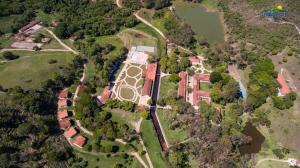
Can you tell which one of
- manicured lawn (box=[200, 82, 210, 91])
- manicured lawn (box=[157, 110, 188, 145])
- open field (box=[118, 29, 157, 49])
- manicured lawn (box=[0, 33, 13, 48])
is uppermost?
open field (box=[118, 29, 157, 49])

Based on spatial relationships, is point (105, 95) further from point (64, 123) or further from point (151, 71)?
point (151, 71)

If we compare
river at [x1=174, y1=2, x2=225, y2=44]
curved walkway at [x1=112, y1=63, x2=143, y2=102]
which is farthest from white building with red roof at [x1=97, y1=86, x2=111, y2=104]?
river at [x1=174, y1=2, x2=225, y2=44]

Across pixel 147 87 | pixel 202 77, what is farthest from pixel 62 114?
pixel 202 77

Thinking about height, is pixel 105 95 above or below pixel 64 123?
above

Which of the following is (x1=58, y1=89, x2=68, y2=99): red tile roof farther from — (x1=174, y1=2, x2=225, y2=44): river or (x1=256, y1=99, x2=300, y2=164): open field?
(x1=256, y1=99, x2=300, y2=164): open field

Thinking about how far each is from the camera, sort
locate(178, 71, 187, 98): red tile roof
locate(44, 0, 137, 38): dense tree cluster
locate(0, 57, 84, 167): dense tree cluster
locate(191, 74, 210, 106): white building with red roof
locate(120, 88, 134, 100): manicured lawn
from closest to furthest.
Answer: locate(0, 57, 84, 167): dense tree cluster → locate(120, 88, 134, 100): manicured lawn → locate(191, 74, 210, 106): white building with red roof → locate(178, 71, 187, 98): red tile roof → locate(44, 0, 137, 38): dense tree cluster

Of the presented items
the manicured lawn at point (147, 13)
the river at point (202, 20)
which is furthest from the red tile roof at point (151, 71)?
the manicured lawn at point (147, 13)
